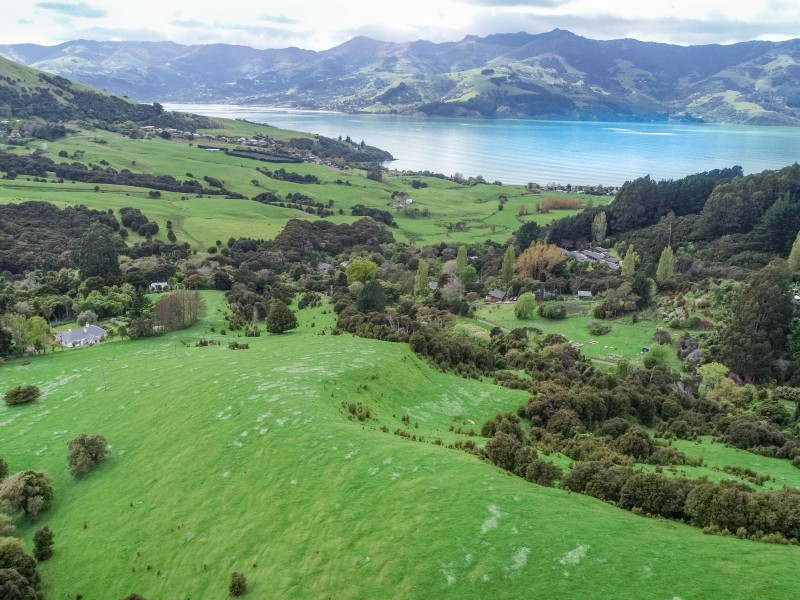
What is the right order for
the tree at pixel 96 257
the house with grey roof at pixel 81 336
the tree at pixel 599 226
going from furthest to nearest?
the tree at pixel 599 226
the tree at pixel 96 257
the house with grey roof at pixel 81 336

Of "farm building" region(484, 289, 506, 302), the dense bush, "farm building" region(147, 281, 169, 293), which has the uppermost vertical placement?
the dense bush

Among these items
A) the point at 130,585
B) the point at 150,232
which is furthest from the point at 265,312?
the point at 150,232

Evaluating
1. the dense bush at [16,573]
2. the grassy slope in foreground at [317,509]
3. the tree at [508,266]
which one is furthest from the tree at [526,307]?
the dense bush at [16,573]

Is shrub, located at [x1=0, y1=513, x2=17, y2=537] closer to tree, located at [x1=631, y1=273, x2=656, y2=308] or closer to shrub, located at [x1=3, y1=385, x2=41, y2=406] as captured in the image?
shrub, located at [x1=3, y1=385, x2=41, y2=406]

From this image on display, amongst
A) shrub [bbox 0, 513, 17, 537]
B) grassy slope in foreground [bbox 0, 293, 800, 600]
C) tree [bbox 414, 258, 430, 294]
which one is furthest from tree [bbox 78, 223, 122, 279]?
shrub [bbox 0, 513, 17, 537]

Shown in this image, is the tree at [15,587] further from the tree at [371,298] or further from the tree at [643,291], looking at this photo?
the tree at [643,291]

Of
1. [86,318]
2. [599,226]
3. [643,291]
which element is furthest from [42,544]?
[599,226]

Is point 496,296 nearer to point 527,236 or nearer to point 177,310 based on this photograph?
point 527,236
